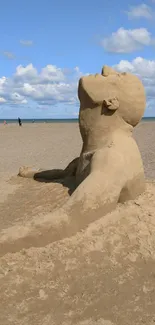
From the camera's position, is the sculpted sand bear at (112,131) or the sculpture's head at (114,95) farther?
the sculpture's head at (114,95)

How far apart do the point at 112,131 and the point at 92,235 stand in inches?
57.0

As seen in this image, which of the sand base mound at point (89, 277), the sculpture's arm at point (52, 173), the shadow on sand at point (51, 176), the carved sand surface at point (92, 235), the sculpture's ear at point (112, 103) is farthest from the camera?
the shadow on sand at point (51, 176)

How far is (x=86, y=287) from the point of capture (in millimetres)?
3301

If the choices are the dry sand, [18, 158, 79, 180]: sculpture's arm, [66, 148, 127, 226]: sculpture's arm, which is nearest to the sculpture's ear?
[66, 148, 127, 226]: sculpture's arm

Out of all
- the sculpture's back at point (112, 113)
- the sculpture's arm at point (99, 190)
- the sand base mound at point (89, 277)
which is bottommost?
the sand base mound at point (89, 277)

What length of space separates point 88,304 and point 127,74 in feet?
9.51

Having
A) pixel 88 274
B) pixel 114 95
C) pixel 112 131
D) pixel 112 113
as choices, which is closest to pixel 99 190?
pixel 88 274

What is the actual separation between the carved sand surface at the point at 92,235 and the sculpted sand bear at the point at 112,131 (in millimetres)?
12

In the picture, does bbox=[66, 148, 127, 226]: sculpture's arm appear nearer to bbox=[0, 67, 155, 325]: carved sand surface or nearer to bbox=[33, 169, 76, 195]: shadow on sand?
bbox=[0, 67, 155, 325]: carved sand surface

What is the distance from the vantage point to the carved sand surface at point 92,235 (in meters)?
3.06

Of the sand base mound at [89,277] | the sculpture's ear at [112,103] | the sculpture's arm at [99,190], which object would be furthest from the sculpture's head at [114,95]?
Result: the sand base mound at [89,277]

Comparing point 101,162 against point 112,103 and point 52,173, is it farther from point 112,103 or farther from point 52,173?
point 52,173

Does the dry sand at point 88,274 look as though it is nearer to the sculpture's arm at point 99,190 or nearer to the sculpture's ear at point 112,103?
the sculpture's arm at point 99,190

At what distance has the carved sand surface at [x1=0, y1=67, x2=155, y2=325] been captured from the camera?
3.06m
